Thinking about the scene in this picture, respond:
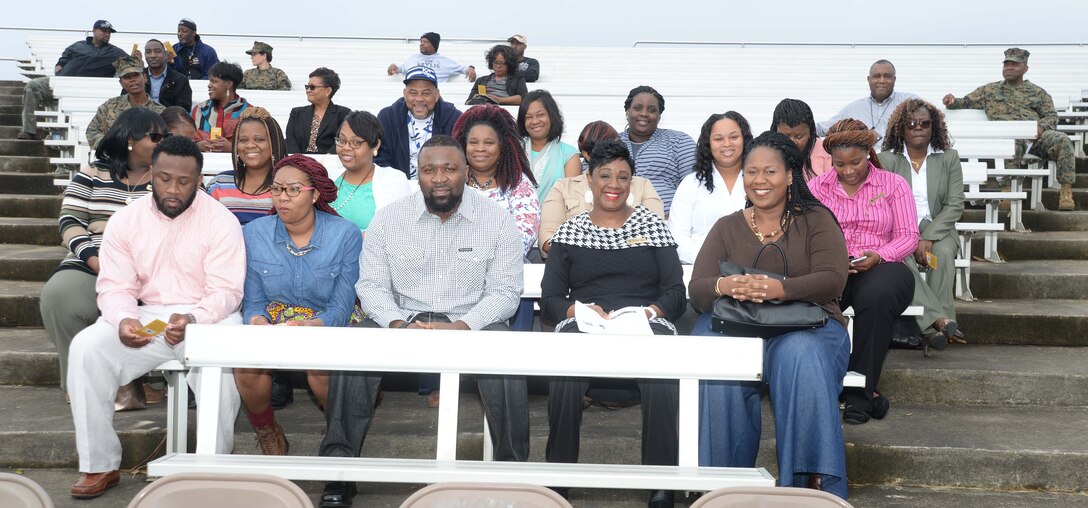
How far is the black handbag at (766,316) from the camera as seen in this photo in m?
3.47

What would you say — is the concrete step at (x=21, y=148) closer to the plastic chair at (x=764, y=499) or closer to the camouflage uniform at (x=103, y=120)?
the camouflage uniform at (x=103, y=120)

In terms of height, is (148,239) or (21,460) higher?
(148,239)

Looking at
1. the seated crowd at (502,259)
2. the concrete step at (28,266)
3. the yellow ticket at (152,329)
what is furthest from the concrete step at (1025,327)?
the concrete step at (28,266)

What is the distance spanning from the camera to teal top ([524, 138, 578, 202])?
541 cm

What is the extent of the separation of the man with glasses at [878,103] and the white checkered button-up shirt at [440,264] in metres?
4.18

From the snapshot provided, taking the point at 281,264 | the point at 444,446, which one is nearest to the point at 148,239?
the point at 281,264

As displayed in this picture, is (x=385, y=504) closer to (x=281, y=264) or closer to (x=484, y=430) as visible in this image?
(x=484, y=430)

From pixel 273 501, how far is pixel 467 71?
372 inches

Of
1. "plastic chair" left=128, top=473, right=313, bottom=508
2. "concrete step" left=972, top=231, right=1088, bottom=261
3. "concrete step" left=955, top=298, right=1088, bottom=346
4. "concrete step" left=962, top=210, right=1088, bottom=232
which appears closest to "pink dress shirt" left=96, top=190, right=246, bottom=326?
"plastic chair" left=128, top=473, right=313, bottom=508

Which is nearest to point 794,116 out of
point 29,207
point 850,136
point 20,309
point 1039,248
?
point 850,136

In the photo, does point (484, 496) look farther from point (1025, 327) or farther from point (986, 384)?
point (1025, 327)

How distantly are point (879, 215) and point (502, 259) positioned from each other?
1.97m

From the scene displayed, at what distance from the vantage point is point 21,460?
4043mm

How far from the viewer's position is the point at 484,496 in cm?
198
